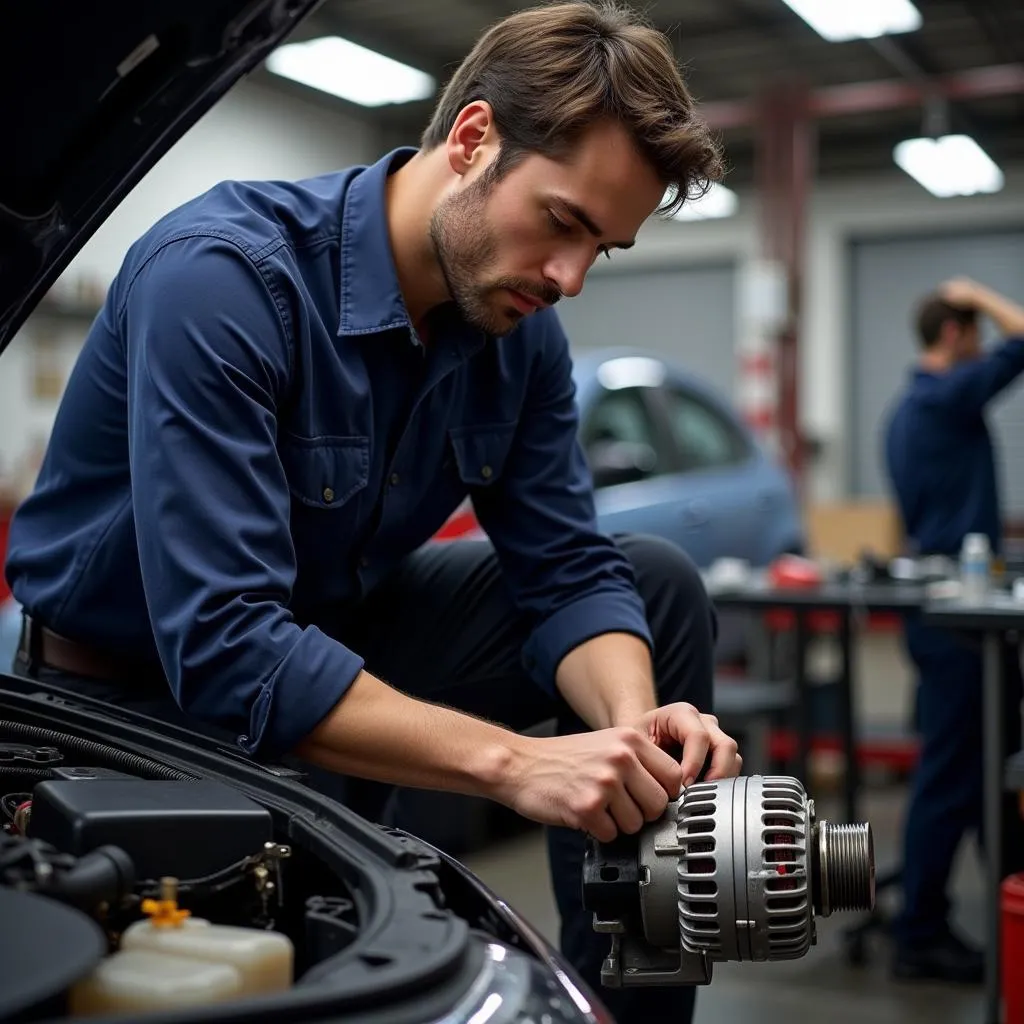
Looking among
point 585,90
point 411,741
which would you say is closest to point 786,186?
point 585,90

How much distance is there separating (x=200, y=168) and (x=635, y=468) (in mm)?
5819

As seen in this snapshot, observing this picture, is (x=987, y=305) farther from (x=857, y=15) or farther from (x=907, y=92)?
(x=907, y=92)

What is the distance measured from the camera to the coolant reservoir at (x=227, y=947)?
0.83 meters

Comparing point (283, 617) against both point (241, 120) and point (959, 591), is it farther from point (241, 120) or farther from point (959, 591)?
point (241, 120)

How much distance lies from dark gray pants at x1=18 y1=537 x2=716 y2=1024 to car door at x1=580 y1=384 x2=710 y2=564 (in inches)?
84.2

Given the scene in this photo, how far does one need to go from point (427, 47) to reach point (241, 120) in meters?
1.32

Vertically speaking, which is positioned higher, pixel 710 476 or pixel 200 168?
pixel 200 168

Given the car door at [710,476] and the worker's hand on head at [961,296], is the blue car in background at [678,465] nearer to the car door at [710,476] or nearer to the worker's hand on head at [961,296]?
the car door at [710,476]

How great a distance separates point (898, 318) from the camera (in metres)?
11.4

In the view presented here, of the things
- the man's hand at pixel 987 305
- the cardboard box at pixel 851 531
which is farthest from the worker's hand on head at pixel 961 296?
the cardboard box at pixel 851 531

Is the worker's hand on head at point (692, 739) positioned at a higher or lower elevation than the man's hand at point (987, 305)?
lower

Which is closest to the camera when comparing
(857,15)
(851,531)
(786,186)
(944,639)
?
(944,639)

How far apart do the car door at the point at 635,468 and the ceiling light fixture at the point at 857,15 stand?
378 cm

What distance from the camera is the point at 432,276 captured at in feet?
5.32
